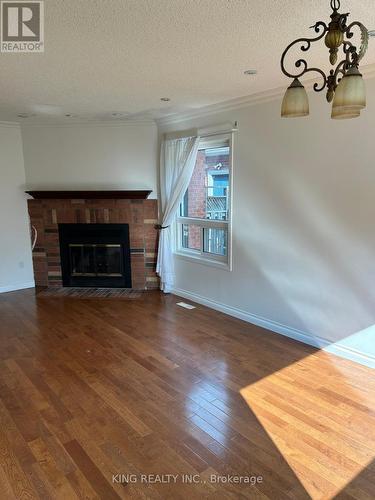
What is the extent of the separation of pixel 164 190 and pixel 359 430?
374 centimetres

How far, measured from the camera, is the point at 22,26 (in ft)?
6.98

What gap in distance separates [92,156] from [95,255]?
5.07 feet

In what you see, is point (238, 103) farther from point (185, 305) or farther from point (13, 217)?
point (13, 217)

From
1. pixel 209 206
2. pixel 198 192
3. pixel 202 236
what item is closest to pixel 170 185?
pixel 198 192

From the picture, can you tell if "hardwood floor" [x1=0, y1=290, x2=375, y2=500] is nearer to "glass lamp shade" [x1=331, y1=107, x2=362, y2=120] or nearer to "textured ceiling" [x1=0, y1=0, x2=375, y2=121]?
"glass lamp shade" [x1=331, y1=107, x2=362, y2=120]

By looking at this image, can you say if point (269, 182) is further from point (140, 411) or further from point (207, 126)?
point (140, 411)

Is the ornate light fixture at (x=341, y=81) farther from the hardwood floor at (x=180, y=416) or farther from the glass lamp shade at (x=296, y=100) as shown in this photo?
the hardwood floor at (x=180, y=416)

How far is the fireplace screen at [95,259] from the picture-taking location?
546cm

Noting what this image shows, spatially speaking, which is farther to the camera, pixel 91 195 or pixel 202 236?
pixel 91 195

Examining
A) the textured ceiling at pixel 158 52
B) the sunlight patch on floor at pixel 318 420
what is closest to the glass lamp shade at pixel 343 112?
the textured ceiling at pixel 158 52

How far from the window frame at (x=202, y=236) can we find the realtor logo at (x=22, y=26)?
2.30m

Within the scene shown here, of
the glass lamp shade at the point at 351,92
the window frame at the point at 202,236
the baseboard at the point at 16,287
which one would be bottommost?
the baseboard at the point at 16,287

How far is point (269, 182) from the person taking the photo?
12.0ft

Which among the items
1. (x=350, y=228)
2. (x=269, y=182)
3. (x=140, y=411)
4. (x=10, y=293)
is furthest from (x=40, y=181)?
(x=350, y=228)
